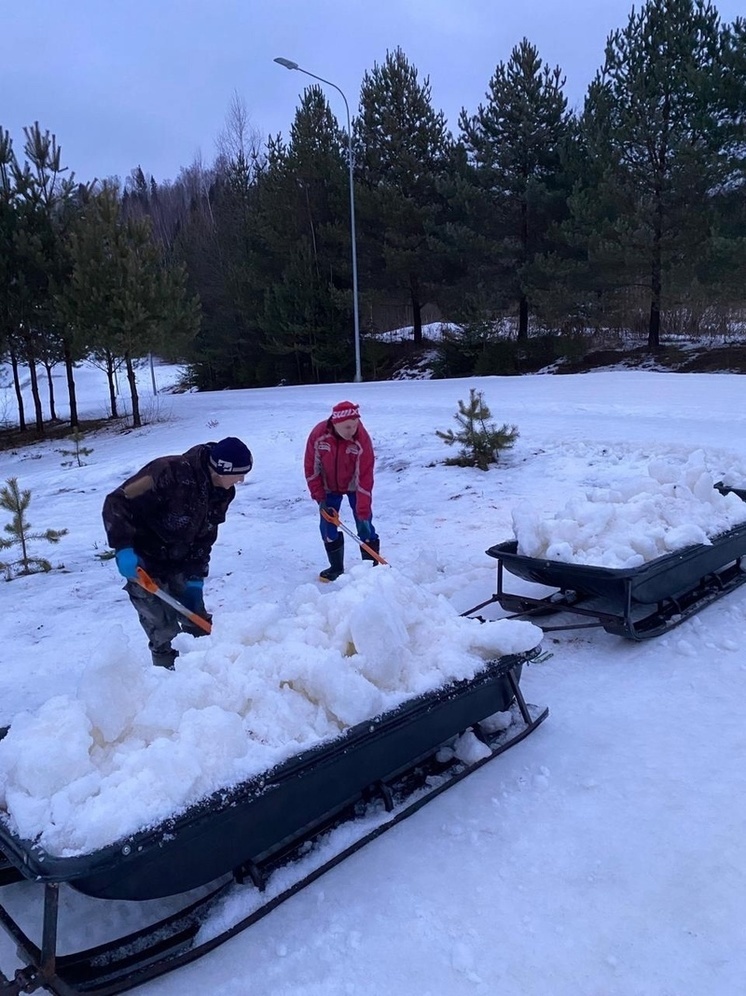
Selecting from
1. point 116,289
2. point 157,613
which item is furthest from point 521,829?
point 116,289

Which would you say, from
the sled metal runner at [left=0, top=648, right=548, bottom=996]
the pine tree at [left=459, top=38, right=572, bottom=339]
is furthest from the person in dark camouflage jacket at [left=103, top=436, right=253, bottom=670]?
the pine tree at [left=459, top=38, right=572, bottom=339]

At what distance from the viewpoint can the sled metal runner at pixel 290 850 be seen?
1780 millimetres

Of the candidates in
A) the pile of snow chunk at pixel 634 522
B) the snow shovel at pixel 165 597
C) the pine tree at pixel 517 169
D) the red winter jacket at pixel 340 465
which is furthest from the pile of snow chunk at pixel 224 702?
the pine tree at pixel 517 169

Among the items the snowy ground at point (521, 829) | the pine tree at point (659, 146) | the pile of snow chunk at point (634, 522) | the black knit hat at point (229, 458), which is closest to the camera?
the snowy ground at point (521, 829)

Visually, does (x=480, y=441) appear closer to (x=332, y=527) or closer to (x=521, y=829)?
(x=332, y=527)

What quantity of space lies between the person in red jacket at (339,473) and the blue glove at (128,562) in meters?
1.97

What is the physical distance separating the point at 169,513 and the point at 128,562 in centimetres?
32

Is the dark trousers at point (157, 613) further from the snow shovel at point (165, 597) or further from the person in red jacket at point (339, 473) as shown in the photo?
the person in red jacket at point (339, 473)

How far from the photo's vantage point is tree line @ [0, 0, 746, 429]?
49.9 ft

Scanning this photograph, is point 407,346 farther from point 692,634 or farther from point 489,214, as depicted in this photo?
→ point 692,634

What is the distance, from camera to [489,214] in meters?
19.7

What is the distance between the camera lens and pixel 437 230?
2036 centimetres

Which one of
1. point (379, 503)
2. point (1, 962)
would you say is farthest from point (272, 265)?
point (1, 962)

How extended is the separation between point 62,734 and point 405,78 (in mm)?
23023
